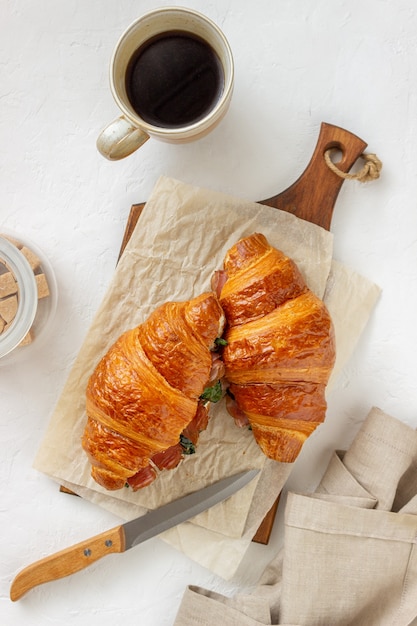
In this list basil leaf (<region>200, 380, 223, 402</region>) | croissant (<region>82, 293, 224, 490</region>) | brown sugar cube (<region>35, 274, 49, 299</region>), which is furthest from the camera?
brown sugar cube (<region>35, 274, 49, 299</region>)

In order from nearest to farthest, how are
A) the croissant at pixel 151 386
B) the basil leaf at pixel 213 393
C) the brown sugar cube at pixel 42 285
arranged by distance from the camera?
the croissant at pixel 151 386, the basil leaf at pixel 213 393, the brown sugar cube at pixel 42 285

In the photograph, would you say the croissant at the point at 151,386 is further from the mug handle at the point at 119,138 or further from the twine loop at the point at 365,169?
the twine loop at the point at 365,169

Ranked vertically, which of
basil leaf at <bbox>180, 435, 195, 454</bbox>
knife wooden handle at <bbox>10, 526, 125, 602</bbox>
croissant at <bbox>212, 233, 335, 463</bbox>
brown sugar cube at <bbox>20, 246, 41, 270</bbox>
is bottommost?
knife wooden handle at <bbox>10, 526, 125, 602</bbox>

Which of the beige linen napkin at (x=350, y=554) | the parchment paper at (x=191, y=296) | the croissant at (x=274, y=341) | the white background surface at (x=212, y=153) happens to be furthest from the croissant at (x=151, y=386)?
the beige linen napkin at (x=350, y=554)

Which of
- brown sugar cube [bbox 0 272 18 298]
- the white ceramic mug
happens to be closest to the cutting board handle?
the white ceramic mug

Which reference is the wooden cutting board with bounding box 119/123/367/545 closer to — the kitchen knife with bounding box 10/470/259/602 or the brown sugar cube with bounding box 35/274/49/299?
the brown sugar cube with bounding box 35/274/49/299

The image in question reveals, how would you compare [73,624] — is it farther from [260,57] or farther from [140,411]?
[260,57]

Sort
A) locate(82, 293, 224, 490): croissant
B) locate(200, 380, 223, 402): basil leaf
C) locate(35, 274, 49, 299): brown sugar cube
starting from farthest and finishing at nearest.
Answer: locate(35, 274, 49, 299): brown sugar cube < locate(200, 380, 223, 402): basil leaf < locate(82, 293, 224, 490): croissant

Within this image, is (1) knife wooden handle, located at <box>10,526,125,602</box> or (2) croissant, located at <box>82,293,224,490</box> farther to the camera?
(1) knife wooden handle, located at <box>10,526,125,602</box>
